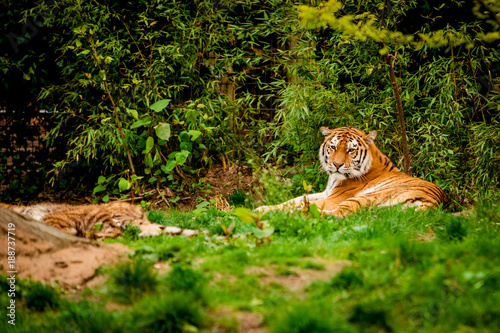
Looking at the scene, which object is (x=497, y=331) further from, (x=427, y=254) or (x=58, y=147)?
(x=58, y=147)

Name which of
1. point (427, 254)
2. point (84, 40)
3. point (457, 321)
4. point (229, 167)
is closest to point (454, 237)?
point (427, 254)

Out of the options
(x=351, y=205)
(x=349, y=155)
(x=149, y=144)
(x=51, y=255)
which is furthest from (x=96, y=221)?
(x=349, y=155)

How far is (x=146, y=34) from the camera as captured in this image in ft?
20.7

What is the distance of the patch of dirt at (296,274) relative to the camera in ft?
8.71

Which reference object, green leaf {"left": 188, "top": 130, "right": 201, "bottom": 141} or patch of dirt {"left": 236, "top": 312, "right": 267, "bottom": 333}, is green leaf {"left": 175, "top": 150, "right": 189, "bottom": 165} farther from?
patch of dirt {"left": 236, "top": 312, "right": 267, "bottom": 333}

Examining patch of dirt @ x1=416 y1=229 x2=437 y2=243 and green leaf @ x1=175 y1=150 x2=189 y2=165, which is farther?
green leaf @ x1=175 y1=150 x2=189 y2=165

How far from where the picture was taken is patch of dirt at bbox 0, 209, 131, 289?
284 centimetres

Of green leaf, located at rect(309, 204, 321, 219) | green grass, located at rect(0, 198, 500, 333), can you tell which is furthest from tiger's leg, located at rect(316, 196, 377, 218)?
green grass, located at rect(0, 198, 500, 333)

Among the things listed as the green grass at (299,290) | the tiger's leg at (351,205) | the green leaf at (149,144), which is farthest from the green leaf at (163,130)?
the green grass at (299,290)

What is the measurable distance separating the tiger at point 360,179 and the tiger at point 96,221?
4.34 ft

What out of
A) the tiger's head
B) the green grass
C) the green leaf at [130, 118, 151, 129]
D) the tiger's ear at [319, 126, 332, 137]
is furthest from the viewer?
the green leaf at [130, 118, 151, 129]

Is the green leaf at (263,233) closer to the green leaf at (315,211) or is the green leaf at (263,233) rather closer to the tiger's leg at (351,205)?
the green leaf at (315,211)

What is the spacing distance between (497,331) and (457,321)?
0.17m

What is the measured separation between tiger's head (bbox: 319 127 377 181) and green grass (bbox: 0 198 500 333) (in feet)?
5.89
